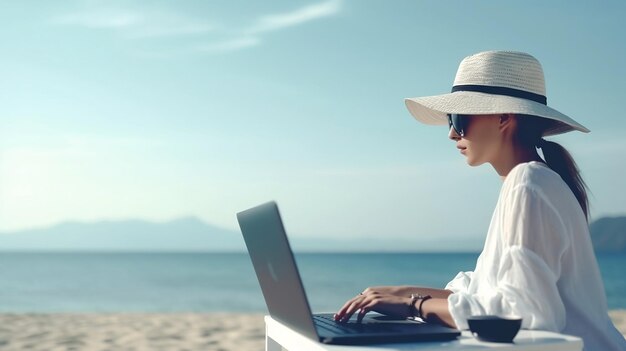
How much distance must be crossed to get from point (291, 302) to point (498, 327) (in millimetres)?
461

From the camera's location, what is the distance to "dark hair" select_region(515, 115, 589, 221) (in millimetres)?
2178

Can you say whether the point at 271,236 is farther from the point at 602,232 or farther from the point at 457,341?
the point at 602,232

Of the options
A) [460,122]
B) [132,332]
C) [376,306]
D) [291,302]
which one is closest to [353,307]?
[376,306]

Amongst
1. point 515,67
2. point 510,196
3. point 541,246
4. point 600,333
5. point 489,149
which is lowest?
point 600,333

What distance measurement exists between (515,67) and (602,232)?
54.7m

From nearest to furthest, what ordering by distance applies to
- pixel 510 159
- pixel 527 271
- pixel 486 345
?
pixel 486 345, pixel 527 271, pixel 510 159

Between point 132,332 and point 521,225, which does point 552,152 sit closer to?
point 521,225

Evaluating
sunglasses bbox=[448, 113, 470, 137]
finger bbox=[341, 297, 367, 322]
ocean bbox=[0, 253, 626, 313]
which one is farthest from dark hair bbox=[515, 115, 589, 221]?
ocean bbox=[0, 253, 626, 313]

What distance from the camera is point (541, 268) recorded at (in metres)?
1.85

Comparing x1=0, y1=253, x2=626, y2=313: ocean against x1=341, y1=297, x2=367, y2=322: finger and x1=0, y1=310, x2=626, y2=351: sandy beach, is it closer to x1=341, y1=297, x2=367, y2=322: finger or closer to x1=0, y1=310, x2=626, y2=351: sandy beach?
x1=0, y1=310, x2=626, y2=351: sandy beach

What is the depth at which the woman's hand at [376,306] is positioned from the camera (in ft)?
6.67

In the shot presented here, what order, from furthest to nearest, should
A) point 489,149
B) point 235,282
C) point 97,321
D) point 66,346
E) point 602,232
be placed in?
point 602,232 < point 235,282 < point 97,321 < point 66,346 < point 489,149

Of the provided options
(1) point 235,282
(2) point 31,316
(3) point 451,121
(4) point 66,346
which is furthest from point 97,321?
(1) point 235,282

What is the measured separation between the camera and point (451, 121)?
7.29 feet
